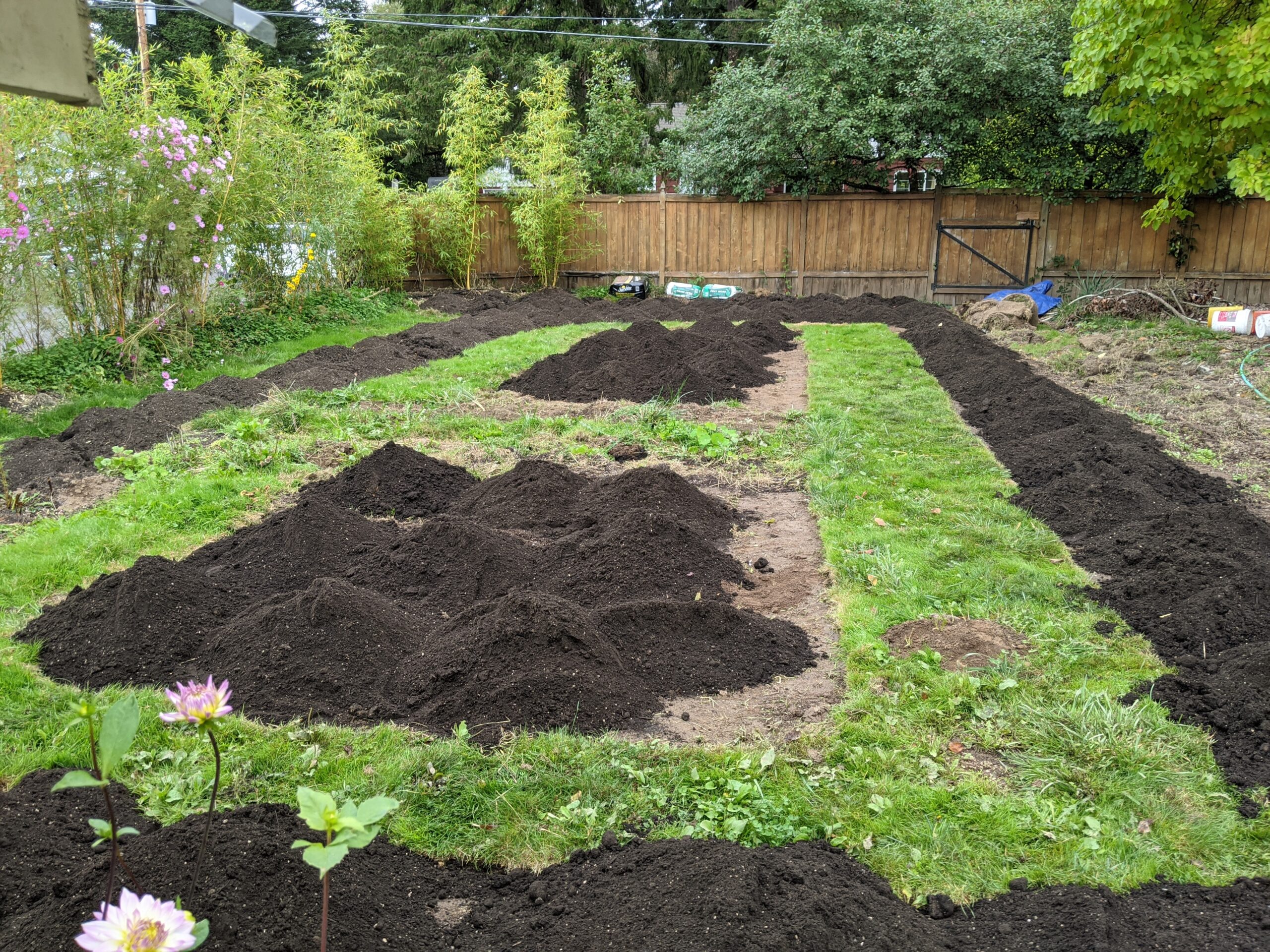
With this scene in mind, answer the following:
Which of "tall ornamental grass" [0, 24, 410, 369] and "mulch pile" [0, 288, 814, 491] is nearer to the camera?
"mulch pile" [0, 288, 814, 491]

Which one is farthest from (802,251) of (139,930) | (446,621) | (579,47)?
(139,930)

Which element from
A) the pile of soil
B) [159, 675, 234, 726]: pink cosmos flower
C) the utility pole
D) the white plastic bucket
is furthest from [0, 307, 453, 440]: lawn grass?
the white plastic bucket

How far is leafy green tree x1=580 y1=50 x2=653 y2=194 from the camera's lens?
64.2 ft

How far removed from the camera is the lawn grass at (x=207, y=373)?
7.43m

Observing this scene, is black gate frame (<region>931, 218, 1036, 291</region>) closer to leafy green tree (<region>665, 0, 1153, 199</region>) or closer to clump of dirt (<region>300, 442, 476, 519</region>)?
leafy green tree (<region>665, 0, 1153, 199</region>)

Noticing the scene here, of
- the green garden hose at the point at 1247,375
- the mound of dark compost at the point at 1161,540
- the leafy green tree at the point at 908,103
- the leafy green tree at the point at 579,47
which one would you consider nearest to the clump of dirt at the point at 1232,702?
the mound of dark compost at the point at 1161,540

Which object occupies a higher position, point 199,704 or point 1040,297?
point 199,704

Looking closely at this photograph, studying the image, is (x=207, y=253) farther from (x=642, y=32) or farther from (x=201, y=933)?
(x=642, y=32)

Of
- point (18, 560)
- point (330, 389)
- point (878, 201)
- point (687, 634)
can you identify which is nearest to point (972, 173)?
point (878, 201)

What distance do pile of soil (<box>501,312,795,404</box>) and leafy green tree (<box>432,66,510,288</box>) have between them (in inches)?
297

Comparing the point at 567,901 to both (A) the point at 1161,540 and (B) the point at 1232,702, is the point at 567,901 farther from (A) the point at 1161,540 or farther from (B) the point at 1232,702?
(A) the point at 1161,540

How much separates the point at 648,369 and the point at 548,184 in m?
8.94

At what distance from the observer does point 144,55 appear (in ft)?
44.4

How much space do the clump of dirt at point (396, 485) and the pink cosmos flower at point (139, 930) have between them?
14.2 ft
